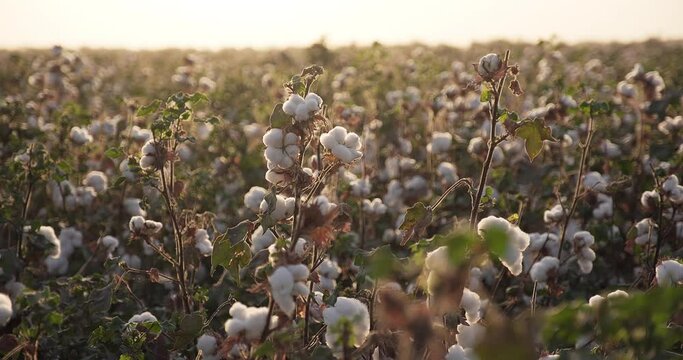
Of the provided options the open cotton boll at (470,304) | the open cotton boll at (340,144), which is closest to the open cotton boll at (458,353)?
the open cotton boll at (470,304)

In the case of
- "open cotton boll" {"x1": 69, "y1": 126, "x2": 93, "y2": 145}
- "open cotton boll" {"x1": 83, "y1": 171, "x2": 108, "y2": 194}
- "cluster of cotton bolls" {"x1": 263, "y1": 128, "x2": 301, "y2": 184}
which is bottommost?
"open cotton boll" {"x1": 83, "y1": 171, "x2": 108, "y2": 194}

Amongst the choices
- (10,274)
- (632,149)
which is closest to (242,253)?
(10,274)

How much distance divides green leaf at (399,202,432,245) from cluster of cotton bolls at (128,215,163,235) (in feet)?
3.69

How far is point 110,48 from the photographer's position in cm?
3356

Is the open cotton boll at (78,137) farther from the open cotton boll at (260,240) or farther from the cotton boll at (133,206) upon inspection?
the open cotton boll at (260,240)

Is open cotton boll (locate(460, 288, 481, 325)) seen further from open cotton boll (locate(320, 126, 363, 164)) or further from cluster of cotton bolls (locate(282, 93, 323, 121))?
cluster of cotton bolls (locate(282, 93, 323, 121))

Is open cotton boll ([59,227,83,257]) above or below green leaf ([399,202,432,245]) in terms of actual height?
below

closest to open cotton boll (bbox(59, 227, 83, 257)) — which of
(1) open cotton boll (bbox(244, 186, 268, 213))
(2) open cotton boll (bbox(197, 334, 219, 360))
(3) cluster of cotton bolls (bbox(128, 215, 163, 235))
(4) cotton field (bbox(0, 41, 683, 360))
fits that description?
(4) cotton field (bbox(0, 41, 683, 360))

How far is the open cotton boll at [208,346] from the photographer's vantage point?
201 cm

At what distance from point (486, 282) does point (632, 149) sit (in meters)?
Result: 3.32

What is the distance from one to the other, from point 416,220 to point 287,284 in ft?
2.51

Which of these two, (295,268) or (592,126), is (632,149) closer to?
(592,126)

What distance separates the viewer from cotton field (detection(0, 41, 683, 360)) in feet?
5.47

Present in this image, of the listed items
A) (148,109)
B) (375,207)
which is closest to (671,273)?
(148,109)
